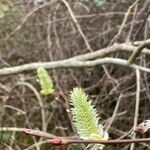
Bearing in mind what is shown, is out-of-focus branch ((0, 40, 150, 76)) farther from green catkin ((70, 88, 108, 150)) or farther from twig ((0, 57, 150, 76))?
green catkin ((70, 88, 108, 150))

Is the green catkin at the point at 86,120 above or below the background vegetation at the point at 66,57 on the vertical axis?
below

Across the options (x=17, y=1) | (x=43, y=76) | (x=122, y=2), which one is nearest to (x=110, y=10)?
(x=122, y=2)

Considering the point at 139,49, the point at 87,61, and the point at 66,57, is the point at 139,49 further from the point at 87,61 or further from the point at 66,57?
the point at 66,57

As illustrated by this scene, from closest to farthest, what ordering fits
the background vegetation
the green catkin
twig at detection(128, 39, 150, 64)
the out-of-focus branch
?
the green catkin
twig at detection(128, 39, 150, 64)
the out-of-focus branch
the background vegetation

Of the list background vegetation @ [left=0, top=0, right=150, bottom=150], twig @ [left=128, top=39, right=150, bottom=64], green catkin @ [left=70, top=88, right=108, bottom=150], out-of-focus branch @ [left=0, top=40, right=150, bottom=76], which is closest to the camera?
green catkin @ [left=70, top=88, right=108, bottom=150]

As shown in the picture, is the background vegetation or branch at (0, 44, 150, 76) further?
the background vegetation

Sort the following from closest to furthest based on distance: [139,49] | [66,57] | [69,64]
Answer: [139,49]
[69,64]
[66,57]

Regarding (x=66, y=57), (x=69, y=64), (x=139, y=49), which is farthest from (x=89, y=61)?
(x=66, y=57)

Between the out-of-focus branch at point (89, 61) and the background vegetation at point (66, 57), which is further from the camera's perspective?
the background vegetation at point (66, 57)

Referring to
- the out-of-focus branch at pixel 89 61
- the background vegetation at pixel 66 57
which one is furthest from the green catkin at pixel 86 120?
the background vegetation at pixel 66 57

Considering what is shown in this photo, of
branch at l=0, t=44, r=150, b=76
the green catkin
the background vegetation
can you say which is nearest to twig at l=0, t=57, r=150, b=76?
branch at l=0, t=44, r=150, b=76

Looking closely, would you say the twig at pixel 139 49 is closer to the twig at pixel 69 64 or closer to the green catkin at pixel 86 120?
the twig at pixel 69 64
